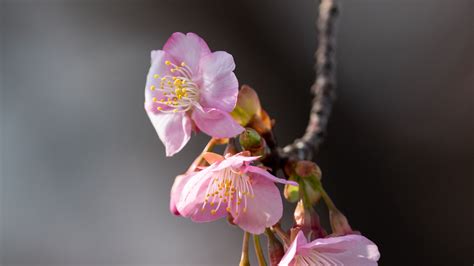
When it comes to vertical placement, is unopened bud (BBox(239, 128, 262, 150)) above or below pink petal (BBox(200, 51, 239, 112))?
below

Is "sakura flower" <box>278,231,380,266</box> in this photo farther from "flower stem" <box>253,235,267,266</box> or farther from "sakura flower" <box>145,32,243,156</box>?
"sakura flower" <box>145,32,243,156</box>

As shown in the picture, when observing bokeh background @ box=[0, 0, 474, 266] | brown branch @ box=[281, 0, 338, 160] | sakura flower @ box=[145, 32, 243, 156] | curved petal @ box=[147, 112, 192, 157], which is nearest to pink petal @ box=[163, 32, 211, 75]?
sakura flower @ box=[145, 32, 243, 156]

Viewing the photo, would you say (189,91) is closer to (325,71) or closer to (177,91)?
(177,91)

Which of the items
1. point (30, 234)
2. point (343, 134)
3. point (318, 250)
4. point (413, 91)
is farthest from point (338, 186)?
point (30, 234)

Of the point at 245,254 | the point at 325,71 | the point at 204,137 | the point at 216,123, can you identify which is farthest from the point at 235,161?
the point at 204,137

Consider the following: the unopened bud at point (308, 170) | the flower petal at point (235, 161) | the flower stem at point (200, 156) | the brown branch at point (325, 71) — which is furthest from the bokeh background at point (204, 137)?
the flower petal at point (235, 161)

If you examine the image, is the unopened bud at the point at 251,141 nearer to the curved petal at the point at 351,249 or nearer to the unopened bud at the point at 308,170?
the unopened bud at the point at 308,170

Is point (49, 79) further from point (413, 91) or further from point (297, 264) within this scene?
point (297, 264)
